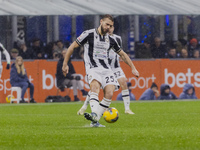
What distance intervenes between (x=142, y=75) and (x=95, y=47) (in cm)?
1271

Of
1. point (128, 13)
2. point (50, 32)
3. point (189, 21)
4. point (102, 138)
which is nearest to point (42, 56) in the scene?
point (50, 32)

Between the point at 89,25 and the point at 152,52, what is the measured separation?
284 centimetres

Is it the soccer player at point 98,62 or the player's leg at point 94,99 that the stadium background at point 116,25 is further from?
the player's leg at point 94,99

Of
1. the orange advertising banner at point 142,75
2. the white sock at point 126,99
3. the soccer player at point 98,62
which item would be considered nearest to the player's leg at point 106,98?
the soccer player at point 98,62

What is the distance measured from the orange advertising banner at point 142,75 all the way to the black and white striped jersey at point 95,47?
11.9 metres

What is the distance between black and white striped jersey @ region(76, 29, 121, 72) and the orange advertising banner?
11.9 meters

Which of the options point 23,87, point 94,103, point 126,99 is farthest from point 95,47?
point 23,87

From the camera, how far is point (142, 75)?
23.4 m

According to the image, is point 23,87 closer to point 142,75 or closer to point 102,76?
point 142,75

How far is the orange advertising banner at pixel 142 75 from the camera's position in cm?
2267

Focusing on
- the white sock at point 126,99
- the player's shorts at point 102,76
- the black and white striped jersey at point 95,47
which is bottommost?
the white sock at point 126,99

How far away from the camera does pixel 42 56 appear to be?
2456 cm

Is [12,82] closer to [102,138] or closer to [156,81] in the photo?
[156,81]

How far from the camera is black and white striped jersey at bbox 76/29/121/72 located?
Result: 10.7 m
